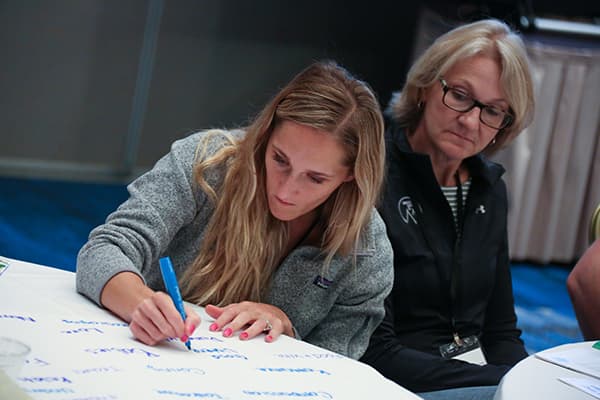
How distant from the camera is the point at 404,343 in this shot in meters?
2.25

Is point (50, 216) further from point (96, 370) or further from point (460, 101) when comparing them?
point (96, 370)

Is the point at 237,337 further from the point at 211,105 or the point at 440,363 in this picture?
the point at 211,105

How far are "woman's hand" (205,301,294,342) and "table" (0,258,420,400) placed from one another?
0.05ft

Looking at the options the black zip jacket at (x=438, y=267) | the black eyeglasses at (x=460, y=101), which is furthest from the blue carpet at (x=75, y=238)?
the black eyeglasses at (x=460, y=101)

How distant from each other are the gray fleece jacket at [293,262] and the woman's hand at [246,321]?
234 mm

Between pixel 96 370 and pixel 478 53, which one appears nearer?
pixel 96 370

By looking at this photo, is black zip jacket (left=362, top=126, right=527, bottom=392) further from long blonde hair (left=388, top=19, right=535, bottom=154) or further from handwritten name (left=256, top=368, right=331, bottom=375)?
handwritten name (left=256, top=368, right=331, bottom=375)

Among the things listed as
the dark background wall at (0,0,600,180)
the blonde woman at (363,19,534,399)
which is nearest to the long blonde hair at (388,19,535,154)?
the blonde woman at (363,19,534,399)

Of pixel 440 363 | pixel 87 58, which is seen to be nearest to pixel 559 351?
pixel 440 363

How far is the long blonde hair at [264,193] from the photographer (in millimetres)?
1794

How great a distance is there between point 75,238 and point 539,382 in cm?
294

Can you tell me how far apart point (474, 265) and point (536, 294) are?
2453mm

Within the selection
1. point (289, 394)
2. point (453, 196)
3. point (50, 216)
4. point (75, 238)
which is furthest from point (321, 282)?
point (50, 216)

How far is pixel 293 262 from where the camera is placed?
1.87 meters
